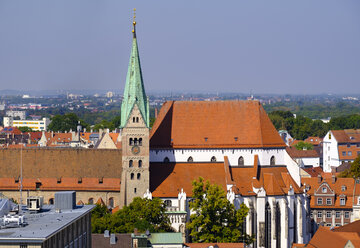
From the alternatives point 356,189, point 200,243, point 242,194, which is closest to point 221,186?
point 242,194

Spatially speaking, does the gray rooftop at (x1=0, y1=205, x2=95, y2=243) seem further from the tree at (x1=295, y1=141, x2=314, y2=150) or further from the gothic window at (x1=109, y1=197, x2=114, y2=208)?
the tree at (x1=295, y1=141, x2=314, y2=150)

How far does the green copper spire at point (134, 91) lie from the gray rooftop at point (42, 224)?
28198 mm

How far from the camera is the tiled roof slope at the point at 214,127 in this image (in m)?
96.4

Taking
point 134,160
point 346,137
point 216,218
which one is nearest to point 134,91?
point 134,160

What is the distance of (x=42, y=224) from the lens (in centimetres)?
5466

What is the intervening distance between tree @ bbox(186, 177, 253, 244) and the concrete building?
20547 mm

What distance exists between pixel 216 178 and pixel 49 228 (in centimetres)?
4314

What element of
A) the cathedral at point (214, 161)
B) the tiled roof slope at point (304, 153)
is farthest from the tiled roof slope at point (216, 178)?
the tiled roof slope at point (304, 153)

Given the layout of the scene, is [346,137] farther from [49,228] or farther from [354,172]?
[49,228]

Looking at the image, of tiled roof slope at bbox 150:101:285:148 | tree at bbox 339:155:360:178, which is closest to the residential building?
tree at bbox 339:155:360:178

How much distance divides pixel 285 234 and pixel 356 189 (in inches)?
647

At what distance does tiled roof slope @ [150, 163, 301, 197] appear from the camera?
9325cm

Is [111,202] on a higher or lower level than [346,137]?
lower

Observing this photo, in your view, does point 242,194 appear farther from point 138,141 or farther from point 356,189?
point 356,189
